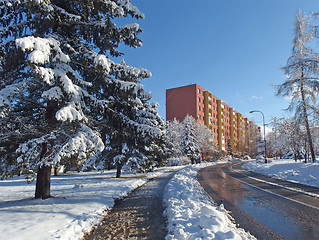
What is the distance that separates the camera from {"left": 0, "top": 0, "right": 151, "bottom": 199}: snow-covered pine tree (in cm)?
593

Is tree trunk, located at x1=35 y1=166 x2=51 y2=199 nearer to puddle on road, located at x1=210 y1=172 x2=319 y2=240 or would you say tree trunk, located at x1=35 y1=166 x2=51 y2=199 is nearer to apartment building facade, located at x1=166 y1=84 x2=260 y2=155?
puddle on road, located at x1=210 y1=172 x2=319 y2=240

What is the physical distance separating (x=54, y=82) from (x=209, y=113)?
61032 mm

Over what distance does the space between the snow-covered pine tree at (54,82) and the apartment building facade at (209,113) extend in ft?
163

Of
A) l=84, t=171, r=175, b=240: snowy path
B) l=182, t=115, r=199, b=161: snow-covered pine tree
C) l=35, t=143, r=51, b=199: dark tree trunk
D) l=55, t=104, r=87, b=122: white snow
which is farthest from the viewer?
l=182, t=115, r=199, b=161: snow-covered pine tree

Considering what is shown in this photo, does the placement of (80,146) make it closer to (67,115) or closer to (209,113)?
(67,115)

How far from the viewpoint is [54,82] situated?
655cm

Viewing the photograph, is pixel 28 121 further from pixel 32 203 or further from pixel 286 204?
pixel 286 204

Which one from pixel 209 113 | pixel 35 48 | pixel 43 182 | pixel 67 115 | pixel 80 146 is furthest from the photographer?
pixel 209 113

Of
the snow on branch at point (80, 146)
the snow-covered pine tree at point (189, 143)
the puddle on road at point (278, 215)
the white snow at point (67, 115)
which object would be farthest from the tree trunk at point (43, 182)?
the snow-covered pine tree at point (189, 143)

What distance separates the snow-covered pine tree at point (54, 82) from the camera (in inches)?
234

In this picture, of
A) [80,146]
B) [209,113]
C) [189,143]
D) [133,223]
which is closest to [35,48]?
[80,146]

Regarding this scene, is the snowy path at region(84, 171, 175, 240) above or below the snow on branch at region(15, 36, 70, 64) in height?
below

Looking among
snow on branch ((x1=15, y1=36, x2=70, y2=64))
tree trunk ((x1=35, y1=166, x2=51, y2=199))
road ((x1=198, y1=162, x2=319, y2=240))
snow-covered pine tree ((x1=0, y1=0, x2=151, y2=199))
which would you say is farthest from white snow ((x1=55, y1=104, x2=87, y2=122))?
road ((x1=198, y1=162, x2=319, y2=240))

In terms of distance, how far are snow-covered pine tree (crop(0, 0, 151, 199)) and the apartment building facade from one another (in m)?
49.6
